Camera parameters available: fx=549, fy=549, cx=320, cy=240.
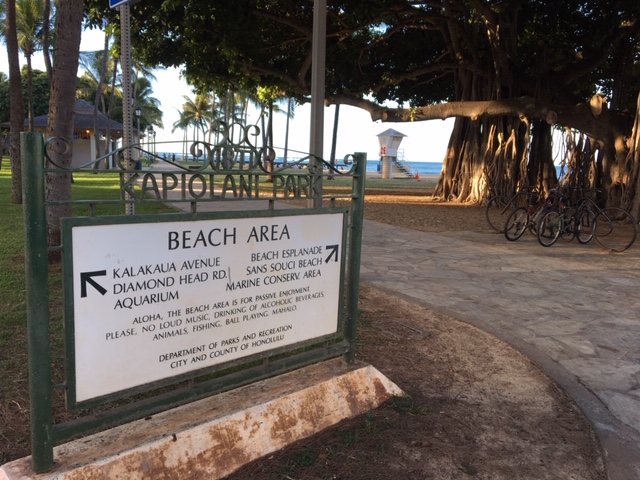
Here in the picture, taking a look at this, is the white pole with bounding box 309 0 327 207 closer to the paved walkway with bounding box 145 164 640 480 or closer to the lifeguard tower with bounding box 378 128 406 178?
the paved walkway with bounding box 145 164 640 480

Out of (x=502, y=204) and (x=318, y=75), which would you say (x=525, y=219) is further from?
(x=318, y=75)

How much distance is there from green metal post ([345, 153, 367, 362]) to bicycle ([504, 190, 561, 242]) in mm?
7350

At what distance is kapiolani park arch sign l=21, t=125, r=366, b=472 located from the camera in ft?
7.14

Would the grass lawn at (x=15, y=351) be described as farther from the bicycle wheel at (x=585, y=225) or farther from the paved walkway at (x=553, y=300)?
the bicycle wheel at (x=585, y=225)

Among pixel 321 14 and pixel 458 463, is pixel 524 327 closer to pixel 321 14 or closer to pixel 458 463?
pixel 458 463

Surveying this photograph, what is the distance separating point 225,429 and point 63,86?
4.72 metres

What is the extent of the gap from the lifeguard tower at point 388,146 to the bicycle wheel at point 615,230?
3197 cm

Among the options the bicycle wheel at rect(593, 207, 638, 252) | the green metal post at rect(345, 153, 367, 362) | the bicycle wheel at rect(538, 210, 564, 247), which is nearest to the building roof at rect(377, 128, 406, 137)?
the bicycle wheel at rect(593, 207, 638, 252)

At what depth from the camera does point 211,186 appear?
8.50 ft

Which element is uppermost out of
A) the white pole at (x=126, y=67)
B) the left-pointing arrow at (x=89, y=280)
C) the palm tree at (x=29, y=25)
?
the palm tree at (x=29, y=25)

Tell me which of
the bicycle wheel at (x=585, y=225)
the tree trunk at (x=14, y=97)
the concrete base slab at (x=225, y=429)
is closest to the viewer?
the concrete base slab at (x=225, y=429)

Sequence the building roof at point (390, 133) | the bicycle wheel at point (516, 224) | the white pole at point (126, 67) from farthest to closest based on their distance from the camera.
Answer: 1. the building roof at point (390, 133)
2. the bicycle wheel at point (516, 224)
3. the white pole at point (126, 67)

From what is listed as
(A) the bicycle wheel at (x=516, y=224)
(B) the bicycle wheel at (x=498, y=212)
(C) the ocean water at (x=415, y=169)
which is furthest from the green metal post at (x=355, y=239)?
(C) the ocean water at (x=415, y=169)

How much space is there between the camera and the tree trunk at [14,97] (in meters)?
12.6
